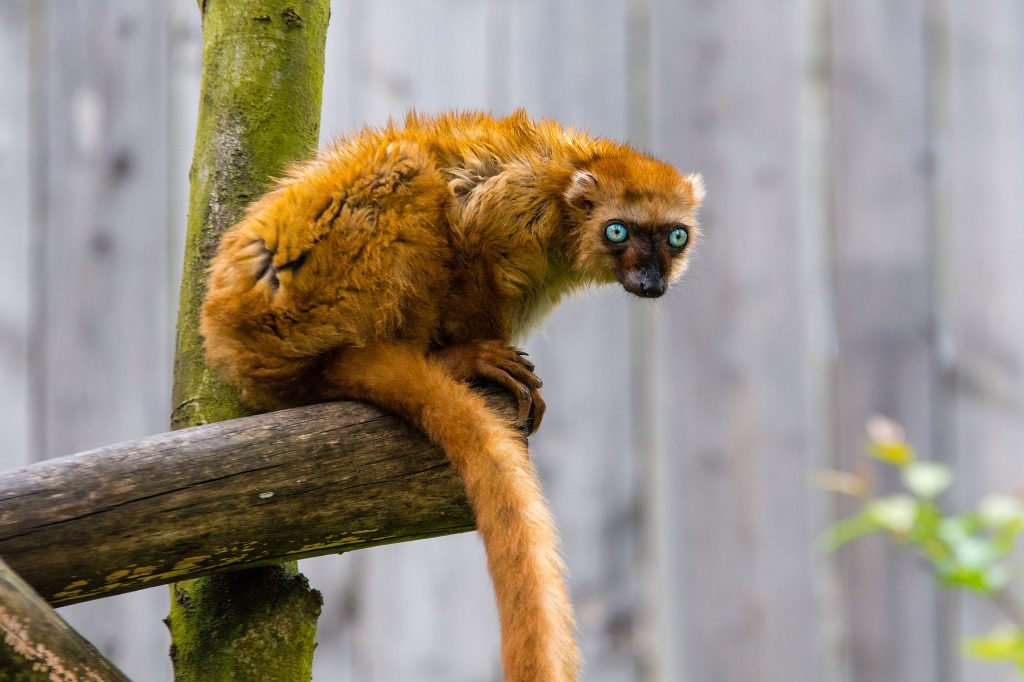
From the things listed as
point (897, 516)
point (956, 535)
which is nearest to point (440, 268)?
point (897, 516)

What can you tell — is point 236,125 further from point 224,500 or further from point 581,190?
point 224,500

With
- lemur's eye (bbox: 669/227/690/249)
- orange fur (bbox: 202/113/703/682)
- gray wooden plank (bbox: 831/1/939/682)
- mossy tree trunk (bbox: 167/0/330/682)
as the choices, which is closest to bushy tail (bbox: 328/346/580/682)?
orange fur (bbox: 202/113/703/682)

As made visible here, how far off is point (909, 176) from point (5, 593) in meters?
3.17

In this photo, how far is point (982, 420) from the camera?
3873mm

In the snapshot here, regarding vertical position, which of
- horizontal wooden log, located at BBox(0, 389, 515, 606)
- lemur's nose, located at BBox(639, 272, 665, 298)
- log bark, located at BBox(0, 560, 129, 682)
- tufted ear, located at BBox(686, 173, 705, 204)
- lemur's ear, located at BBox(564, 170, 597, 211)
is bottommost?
log bark, located at BBox(0, 560, 129, 682)

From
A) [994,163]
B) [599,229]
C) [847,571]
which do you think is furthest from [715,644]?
[994,163]

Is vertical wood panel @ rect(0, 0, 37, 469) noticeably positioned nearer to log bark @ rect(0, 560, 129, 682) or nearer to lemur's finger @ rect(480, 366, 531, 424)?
lemur's finger @ rect(480, 366, 531, 424)

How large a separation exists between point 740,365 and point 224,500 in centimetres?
212

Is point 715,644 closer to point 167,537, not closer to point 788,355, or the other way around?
point 788,355

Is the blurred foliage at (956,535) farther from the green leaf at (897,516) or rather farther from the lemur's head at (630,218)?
the lemur's head at (630,218)

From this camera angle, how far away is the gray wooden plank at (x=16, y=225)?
370 centimetres

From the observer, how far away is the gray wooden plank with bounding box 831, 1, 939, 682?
385cm

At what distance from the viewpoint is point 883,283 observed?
3938 millimetres

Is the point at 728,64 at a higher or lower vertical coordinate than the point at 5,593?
higher
